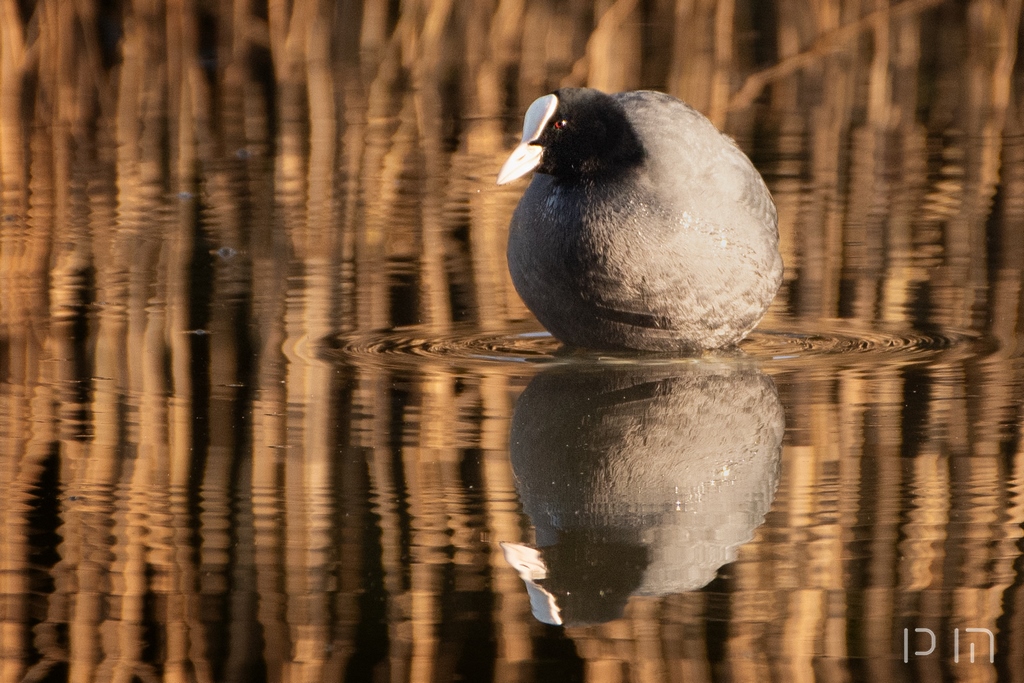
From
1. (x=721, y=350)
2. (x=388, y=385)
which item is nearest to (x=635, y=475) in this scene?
(x=388, y=385)

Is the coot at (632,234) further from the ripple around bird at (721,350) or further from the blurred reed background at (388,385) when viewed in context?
the blurred reed background at (388,385)

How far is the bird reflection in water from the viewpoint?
2.71 m

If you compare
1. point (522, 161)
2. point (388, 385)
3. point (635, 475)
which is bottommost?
point (635, 475)

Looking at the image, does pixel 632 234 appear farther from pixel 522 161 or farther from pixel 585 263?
pixel 522 161

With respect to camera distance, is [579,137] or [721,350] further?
[721,350]

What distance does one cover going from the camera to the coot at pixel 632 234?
13.2ft

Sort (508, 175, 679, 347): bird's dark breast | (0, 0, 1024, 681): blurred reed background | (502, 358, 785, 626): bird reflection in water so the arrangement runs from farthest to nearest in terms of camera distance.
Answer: (508, 175, 679, 347): bird's dark breast → (502, 358, 785, 626): bird reflection in water → (0, 0, 1024, 681): blurred reed background

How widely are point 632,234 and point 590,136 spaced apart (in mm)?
281

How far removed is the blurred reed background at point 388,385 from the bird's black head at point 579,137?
52 cm

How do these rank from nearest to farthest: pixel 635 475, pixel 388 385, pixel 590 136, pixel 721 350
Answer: pixel 635 475 → pixel 388 385 → pixel 590 136 → pixel 721 350

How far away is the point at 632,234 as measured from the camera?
13.1 feet

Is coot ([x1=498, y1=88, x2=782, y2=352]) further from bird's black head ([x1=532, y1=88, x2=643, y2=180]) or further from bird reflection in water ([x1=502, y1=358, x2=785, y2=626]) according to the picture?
bird reflection in water ([x1=502, y1=358, x2=785, y2=626])

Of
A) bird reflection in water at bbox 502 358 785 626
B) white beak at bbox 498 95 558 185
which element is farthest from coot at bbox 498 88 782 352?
bird reflection in water at bbox 502 358 785 626

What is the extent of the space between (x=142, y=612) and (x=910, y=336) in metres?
2.24
